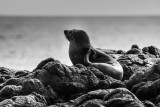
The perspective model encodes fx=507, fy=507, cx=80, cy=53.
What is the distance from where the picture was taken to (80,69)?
1153 centimetres

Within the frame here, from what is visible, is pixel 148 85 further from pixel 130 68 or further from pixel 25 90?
pixel 130 68

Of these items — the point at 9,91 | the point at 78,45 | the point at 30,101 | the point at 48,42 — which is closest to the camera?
the point at 30,101

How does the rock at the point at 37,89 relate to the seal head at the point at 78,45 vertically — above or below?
below

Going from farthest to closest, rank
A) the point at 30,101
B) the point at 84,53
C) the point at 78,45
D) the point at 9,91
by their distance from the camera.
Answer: the point at 78,45 < the point at 84,53 < the point at 9,91 < the point at 30,101

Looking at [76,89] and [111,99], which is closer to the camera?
[111,99]

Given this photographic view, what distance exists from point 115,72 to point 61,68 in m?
2.58

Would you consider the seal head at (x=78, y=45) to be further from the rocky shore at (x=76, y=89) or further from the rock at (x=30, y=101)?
the rock at (x=30, y=101)

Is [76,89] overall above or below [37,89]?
below

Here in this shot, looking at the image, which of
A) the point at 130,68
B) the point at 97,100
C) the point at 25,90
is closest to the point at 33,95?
the point at 25,90

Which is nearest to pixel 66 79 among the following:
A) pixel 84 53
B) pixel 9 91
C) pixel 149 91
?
pixel 9 91

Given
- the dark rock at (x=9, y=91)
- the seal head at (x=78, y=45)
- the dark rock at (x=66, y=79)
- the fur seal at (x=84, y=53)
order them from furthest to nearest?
1. the seal head at (x=78, y=45)
2. the fur seal at (x=84, y=53)
3. the dark rock at (x=66, y=79)
4. the dark rock at (x=9, y=91)

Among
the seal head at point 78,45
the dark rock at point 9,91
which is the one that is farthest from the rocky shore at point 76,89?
the seal head at point 78,45

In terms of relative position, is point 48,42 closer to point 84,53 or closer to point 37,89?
point 84,53

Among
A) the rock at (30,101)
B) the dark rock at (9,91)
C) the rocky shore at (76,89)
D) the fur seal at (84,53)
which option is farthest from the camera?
the fur seal at (84,53)
